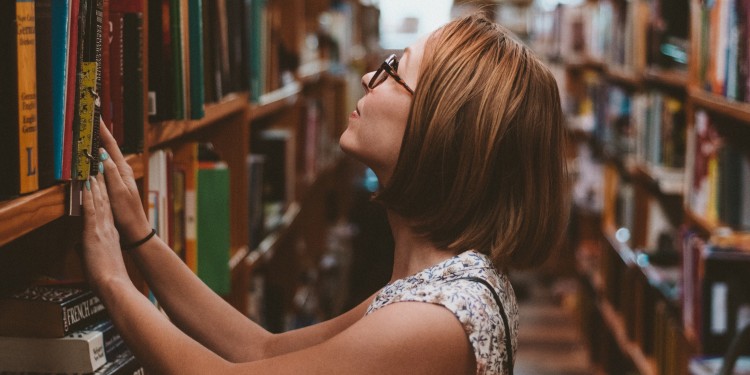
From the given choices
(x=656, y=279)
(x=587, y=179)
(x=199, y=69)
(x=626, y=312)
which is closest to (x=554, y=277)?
(x=587, y=179)

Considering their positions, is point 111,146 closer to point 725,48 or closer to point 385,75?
point 385,75

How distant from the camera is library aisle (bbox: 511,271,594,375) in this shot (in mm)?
4809

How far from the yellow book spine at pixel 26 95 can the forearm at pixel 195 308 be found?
0.41 m

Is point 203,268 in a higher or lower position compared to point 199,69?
lower

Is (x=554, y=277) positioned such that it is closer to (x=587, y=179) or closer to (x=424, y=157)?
(x=587, y=179)

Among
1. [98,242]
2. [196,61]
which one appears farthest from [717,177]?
[98,242]

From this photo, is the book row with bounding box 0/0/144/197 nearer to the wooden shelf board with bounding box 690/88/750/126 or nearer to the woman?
the woman

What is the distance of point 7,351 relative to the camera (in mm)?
1062

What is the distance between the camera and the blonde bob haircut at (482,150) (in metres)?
1.17

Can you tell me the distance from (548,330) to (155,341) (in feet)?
15.5

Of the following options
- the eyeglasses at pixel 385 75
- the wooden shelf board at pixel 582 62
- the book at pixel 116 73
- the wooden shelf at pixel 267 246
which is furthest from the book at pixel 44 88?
the wooden shelf board at pixel 582 62

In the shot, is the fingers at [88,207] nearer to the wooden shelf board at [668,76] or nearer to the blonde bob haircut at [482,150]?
the blonde bob haircut at [482,150]

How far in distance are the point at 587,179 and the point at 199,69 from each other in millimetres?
4181

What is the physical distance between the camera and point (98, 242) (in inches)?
A: 43.2
